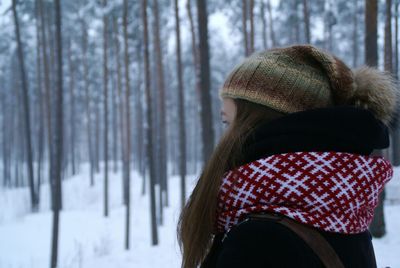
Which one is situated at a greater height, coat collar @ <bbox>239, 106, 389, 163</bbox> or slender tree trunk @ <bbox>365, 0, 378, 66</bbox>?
slender tree trunk @ <bbox>365, 0, 378, 66</bbox>

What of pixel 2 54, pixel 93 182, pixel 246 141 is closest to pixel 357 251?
pixel 246 141

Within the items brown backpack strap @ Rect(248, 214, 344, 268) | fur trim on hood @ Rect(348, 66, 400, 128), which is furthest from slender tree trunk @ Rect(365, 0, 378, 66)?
brown backpack strap @ Rect(248, 214, 344, 268)

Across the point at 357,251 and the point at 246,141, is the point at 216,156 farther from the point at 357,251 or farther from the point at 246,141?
the point at 357,251

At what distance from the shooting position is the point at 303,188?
3.53 feet

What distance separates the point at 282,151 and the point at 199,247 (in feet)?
1.54

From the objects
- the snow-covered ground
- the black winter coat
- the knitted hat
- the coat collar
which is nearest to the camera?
the black winter coat

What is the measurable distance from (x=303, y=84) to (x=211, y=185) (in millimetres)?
515

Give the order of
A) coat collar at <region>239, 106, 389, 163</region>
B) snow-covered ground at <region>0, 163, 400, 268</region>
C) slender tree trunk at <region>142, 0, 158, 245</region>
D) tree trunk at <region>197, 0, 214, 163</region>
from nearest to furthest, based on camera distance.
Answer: coat collar at <region>239, 106, 389, 163</region> < tree trunk at <region>197, 0, 214, 163</region> < snow-covered ground at <region>0, 163, 400, 268</region> < slender tree trunk at <region>142, 0, 158, 245</region>

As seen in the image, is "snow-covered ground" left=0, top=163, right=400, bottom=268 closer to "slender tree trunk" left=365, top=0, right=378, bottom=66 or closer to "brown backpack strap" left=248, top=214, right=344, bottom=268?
"brown backpack strap" left=248, top=214, right=344, bottom=268

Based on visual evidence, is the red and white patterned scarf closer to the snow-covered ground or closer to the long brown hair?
the long brown hair

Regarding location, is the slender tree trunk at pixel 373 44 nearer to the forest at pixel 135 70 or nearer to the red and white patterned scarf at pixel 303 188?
the forest at pixel 135 70

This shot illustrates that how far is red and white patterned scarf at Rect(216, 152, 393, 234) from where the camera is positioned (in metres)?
1.08

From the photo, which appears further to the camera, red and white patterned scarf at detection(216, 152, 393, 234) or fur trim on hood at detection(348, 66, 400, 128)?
fur trim on hood at detection(348, 66, 400, 128)

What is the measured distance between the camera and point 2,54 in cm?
3400
